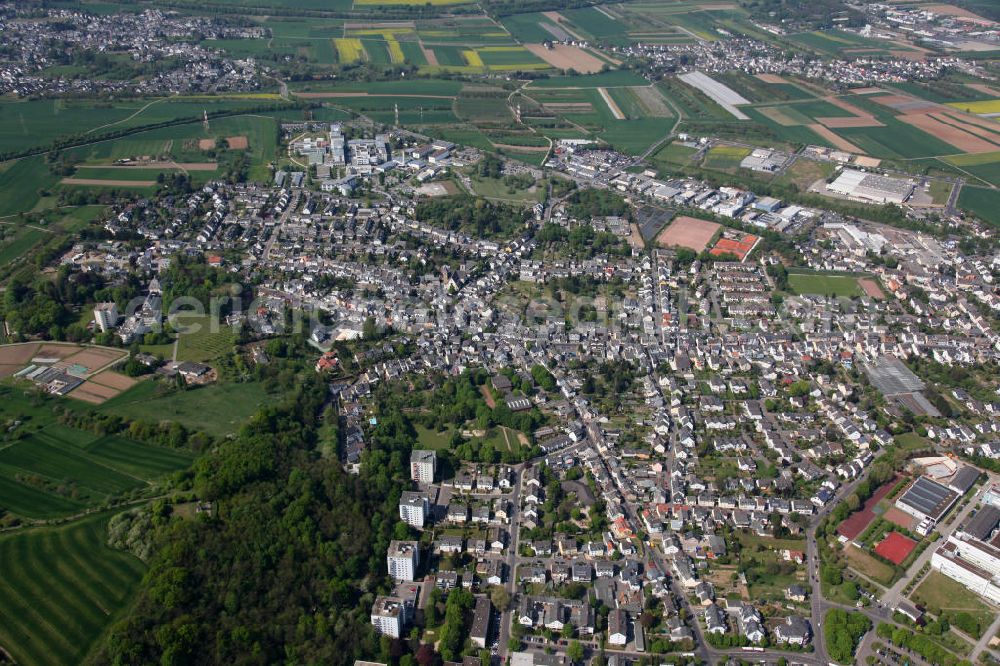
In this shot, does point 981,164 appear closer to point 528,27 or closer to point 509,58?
point 509,58

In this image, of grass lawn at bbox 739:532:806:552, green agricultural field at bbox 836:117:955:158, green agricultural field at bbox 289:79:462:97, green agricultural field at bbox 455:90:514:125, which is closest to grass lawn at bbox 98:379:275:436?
grass lawn at bbox 739:532:806:552

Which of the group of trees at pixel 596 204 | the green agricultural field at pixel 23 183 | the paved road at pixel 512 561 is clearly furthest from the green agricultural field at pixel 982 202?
the green agricultural field at pixel 23 183

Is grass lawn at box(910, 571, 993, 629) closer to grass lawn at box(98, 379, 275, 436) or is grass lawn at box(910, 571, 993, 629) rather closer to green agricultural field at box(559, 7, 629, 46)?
grass lawn at box(98, 379, 275, 436)

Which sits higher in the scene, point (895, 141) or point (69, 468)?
point (895, 141)

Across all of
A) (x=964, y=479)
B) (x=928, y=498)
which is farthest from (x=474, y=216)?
(x=964, y=479)

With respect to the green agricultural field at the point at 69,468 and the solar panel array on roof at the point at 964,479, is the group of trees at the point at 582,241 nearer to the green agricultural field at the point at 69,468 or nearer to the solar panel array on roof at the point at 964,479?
the solar panel array on roof at the point at 964,479

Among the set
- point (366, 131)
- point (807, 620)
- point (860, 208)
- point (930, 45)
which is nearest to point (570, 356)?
point (807, 620)

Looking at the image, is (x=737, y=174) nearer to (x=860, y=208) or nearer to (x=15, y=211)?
(x=860, y=208)
